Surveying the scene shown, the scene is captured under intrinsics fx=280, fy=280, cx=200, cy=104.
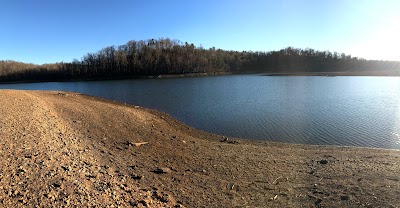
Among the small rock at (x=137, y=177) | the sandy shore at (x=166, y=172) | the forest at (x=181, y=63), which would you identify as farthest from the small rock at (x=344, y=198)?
the forest at (x=181, y=63)

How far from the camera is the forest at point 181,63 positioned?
406 ft

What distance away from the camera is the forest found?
406 feet

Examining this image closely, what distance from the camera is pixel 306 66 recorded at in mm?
146750

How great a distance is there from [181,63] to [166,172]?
395ft

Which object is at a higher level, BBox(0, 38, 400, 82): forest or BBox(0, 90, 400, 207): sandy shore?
BBox(0, 38, 400, 82): forest

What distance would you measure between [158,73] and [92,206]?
118m

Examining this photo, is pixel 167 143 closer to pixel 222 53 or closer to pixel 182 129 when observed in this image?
pixel 182 129

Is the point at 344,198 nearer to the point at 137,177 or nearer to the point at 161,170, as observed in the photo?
the point at 161,170

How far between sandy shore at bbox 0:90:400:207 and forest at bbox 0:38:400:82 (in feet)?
355

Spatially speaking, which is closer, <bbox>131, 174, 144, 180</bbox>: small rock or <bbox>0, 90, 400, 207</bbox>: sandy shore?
<bbox>0, 90, 400, 207</bbox>: sandy shore

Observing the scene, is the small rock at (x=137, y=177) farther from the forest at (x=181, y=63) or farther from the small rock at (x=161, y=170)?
the forest at (x=181, y=63)

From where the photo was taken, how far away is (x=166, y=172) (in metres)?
8.77

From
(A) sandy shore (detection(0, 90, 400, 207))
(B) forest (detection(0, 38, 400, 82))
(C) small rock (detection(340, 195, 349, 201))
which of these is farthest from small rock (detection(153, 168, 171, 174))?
(B) forest (detection(0, 38, 400, 82))

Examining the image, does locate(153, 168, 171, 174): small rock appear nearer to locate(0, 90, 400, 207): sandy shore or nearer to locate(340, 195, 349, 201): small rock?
locate(0, 90, 400, 207): sandy shore
